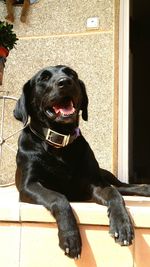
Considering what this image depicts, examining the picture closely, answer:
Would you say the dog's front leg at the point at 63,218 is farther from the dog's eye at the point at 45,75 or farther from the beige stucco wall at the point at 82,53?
the beige stucco wall at the point at 82,53

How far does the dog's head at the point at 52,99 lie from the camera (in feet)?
7.16

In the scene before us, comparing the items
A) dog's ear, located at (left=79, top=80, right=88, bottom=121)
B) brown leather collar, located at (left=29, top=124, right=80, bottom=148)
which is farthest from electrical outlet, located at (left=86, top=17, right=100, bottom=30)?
brown leather collar, located at (left=29, top=124, right=80, bottom=148)

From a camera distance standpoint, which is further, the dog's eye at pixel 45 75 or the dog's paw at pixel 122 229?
the dog's eye at pixel 45 75

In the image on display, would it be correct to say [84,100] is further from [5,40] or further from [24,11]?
[24,11]

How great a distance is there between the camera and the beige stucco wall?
3465mm

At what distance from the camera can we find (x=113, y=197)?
1.86m

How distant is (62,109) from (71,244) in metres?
0.85

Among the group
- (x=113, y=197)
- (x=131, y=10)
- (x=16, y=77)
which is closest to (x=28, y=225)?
(x=113, y=197)

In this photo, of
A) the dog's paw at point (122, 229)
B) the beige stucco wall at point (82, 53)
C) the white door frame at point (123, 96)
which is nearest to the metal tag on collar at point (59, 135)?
the dog's paw at point (122, 229)

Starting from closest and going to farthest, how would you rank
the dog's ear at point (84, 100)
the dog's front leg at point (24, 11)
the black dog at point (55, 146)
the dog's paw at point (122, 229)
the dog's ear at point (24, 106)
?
the dog's paw at point (122, 229), the black dog at point (55, 146), the dog's ear at point (24, 106), the dog's ear at point (84, 100), the dog's front leg at point (24, 11)

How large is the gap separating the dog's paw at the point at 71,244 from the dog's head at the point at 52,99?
0.71 meters

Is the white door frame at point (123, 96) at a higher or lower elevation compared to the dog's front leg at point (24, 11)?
lower

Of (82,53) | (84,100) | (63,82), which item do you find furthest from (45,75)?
(82,53)

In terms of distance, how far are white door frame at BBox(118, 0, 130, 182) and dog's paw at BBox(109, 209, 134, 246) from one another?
180cm
